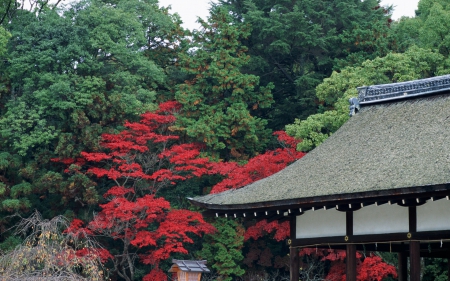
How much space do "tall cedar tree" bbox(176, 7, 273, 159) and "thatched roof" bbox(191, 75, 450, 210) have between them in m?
10.2

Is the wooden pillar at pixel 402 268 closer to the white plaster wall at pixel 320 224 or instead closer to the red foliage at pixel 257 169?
the white plaster wall at pixel 320 224

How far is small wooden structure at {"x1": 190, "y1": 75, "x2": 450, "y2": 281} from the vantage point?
37.5 feet

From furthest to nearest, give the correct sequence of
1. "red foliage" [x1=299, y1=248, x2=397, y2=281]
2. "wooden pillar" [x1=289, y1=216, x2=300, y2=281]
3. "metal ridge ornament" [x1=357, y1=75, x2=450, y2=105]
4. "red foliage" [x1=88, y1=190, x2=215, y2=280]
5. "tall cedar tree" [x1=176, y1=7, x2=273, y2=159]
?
"tall cedar tree" [x1=176, y1=7, x2=273, y2=159] < "red foliage" [x1=88, y1=190, x2=215, y2=280] < "red foliage" [x1=299, y1=248, x2=397, y2=281] < "metal ridge ornament" [x1=357, y1=75, x2=450, y2=105] < "wooden pillar" [x1=289, y1=216, x2=300, y2=281]

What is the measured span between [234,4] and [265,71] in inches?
125

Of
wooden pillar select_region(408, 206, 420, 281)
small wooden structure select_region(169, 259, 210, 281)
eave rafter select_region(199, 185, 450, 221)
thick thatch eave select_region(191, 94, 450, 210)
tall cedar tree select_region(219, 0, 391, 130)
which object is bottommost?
small wooden structure select_region(169, 259, 210, 281)

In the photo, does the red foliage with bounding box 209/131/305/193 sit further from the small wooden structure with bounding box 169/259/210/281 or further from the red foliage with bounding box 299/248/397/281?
the small wooden structure with bounding box 169/259/210/281

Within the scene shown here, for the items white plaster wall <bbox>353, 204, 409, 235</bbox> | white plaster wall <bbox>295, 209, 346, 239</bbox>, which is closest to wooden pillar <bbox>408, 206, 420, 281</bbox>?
white plaster wall <bbox>353, 204, 409, 235</bbox>

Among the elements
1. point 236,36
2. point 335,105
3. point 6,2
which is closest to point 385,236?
point 335,105

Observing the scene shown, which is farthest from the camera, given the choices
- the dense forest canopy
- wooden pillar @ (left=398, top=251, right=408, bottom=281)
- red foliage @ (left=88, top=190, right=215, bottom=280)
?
the dense forest canopy

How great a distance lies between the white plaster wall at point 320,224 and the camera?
1284cm

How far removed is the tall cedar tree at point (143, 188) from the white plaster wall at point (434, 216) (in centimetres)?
1080

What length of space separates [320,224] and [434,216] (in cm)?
229

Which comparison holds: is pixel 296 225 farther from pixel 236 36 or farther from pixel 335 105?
pixel 236 36

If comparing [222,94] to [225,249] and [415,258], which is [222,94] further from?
[415,258]
